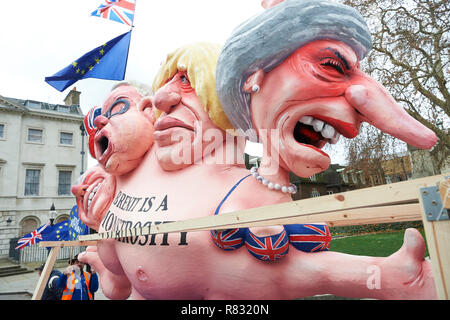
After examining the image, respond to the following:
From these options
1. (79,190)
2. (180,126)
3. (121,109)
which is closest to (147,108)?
(121,109)

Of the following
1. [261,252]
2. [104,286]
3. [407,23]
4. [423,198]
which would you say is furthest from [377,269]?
[407,23]

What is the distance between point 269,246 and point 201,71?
113 cm

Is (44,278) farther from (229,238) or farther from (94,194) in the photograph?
(229,238)

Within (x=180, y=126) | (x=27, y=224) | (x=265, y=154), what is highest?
(x=27, y=224)

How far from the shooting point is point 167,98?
197cm

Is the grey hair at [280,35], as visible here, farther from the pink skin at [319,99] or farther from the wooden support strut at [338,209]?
the wooden support strut at [338,209]

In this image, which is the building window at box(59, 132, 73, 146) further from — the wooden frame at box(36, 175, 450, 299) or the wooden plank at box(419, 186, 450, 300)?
the wooden plank at box(419, 186, 450, 300)

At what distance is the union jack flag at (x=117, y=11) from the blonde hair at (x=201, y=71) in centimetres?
220

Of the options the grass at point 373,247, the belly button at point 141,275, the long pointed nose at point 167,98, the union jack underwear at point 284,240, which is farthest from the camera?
the grass at point 373,247

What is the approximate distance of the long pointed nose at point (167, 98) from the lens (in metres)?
1.98

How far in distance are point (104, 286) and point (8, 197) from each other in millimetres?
17469

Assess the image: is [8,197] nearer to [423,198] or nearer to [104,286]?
[104,286]


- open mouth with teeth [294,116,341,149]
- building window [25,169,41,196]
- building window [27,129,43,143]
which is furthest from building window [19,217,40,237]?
open mouth with teeth [294,116,341,149]

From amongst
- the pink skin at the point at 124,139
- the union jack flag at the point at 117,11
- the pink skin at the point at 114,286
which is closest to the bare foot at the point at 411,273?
the pink skin at the point at 124,139
